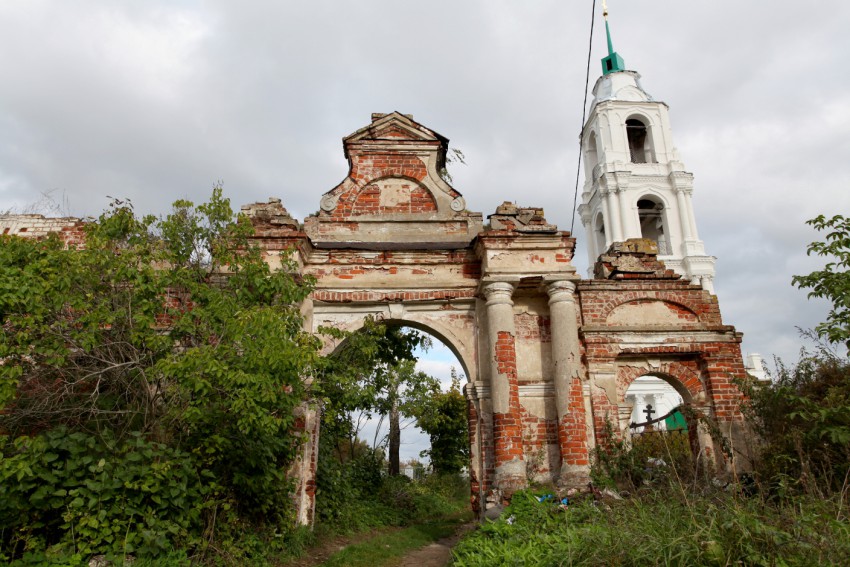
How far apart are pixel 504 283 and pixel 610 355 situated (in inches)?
87.2

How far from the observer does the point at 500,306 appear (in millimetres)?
8664

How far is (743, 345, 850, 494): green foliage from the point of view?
6191 millimetres

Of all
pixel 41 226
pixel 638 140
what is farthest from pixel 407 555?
pixel 638 140

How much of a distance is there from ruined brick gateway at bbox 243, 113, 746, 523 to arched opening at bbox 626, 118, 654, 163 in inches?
930

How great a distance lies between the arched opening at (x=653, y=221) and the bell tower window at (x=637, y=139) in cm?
285

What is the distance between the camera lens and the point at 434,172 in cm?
1009

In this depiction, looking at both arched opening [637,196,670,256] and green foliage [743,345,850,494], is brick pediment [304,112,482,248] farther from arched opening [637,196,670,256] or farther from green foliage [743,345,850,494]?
arched opening [637,196,670,256]

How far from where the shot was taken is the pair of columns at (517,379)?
314 inches

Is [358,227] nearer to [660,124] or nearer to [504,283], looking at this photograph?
[504,283]

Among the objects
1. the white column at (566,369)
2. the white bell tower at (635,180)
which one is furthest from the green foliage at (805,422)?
the white bell tower at (635,180)

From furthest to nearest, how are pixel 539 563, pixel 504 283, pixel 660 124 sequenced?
pixel 660 124 → pixel 504 283 → pixel 539 563

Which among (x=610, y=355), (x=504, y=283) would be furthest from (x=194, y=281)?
(x=610, y=355)

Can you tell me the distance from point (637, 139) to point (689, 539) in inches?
1261

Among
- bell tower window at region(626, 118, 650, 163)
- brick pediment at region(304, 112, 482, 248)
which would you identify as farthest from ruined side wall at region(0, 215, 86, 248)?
bell tower window at region(626, 118, 650, 163)
